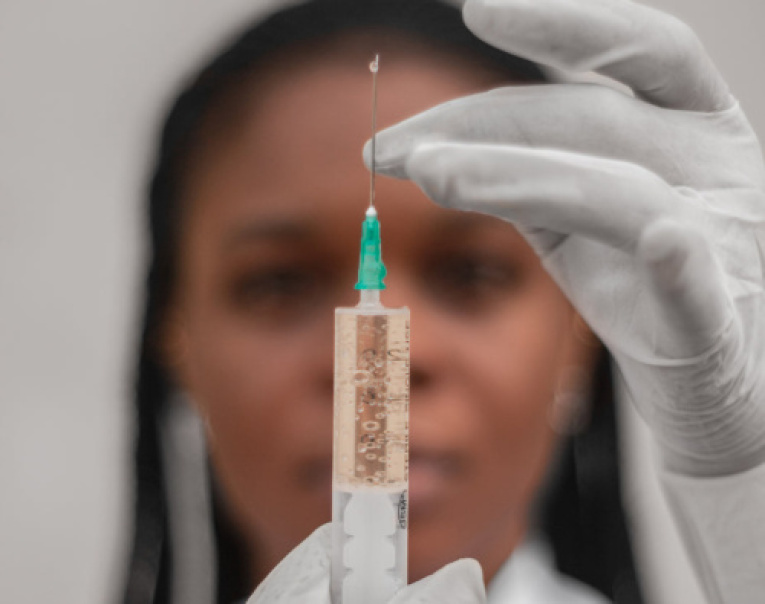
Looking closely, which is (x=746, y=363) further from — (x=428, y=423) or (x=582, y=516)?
(x=582, y=516)

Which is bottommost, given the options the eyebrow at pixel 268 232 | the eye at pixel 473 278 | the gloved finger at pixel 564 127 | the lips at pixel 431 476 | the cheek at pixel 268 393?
the lips at pixel 431 476

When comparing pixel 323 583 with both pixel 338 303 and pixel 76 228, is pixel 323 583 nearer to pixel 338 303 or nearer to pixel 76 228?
pixel 338 303

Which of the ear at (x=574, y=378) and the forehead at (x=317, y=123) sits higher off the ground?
the forehead at (x=317, y=123)

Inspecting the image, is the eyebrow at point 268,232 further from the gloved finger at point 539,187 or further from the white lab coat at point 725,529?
the white lab coat at point 725,529

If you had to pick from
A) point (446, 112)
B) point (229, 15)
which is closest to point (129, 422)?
point (229, 15)

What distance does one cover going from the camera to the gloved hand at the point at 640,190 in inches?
22.8

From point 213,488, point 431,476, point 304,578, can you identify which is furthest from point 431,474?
point 213,488

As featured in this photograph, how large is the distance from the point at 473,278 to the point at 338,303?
18cm

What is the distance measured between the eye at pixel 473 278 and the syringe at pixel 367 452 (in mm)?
278

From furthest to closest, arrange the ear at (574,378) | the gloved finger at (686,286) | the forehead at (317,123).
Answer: the ear at (574,378), the forehead at (317,123), the gloved finger at (686,286)

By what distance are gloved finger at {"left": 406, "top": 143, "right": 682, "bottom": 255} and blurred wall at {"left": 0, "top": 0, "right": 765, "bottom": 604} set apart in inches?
27.0

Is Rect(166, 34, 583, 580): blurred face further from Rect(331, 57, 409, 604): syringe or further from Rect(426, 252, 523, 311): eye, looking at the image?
Rect(331, 57, 409, 604): syringe

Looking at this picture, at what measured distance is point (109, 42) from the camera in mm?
1146

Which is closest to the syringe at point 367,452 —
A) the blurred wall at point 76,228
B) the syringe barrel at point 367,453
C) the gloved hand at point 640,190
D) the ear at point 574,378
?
the syringe barrel at point 367,453
